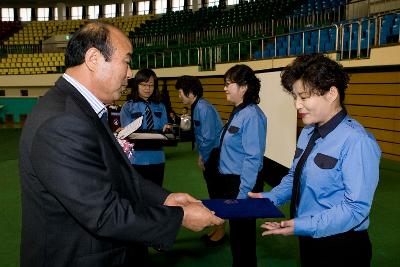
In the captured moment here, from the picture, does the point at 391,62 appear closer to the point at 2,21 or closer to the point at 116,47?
the point at 116,47

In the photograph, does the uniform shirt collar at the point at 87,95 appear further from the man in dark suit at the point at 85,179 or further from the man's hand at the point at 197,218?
the man's hand at the point at 197,218

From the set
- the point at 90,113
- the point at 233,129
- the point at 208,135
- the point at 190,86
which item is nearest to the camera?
the point at 90,113

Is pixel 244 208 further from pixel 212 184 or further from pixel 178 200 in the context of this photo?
pixel 212 184

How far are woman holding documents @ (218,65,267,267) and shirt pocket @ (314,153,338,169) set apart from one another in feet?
3.11

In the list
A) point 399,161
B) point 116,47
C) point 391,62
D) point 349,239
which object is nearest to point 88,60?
point 116,47

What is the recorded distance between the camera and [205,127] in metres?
3.59

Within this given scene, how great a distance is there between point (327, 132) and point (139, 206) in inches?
34.2

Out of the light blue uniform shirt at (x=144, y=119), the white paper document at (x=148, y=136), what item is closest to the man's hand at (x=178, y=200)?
the white paper document at (x=148, y=136)

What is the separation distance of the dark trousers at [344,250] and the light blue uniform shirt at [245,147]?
0.91 m

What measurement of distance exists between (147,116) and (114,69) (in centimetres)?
205

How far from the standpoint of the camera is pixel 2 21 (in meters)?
25.4

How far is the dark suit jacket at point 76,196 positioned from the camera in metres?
1.22

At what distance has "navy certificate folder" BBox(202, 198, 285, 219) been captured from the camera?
162 cm

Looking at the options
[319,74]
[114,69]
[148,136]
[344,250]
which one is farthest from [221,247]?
[114,69]
